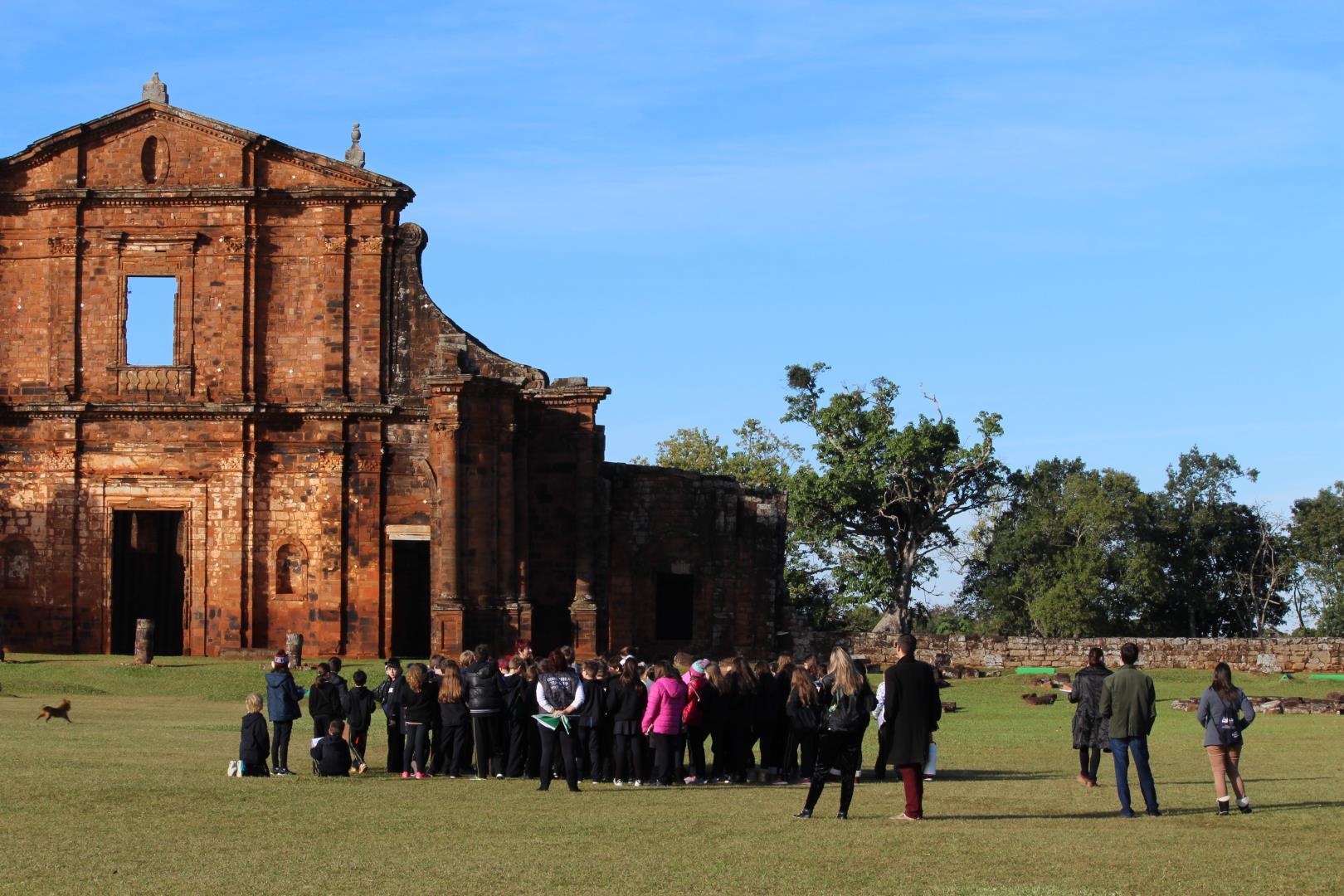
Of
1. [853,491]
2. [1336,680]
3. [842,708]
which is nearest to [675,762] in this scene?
[842,708]

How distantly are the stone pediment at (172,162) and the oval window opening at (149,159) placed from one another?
2 centimetres

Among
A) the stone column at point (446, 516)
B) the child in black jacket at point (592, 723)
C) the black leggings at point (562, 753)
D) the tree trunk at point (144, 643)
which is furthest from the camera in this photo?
the stone column at point (446, 516)

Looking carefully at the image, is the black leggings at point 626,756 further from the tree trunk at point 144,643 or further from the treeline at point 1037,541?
the treeline at point 1037,541

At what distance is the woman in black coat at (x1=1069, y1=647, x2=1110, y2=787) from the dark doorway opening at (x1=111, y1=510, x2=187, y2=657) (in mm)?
25704

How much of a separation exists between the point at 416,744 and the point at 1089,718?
23.0ft

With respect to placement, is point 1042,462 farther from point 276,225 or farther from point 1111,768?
point 1111,768

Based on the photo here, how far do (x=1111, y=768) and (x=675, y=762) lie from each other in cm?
511

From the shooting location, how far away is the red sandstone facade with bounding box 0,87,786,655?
1598 inches

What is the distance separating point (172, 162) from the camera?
41094 mm

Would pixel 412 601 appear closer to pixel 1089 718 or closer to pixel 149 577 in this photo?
pixel 149 577

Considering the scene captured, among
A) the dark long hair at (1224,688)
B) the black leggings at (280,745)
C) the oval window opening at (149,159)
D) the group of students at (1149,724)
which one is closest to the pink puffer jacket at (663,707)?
the black leggings at (280,745)

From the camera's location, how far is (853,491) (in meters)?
64.4

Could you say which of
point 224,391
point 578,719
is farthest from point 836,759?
point 224,391

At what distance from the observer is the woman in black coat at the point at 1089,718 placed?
19.1 meters
